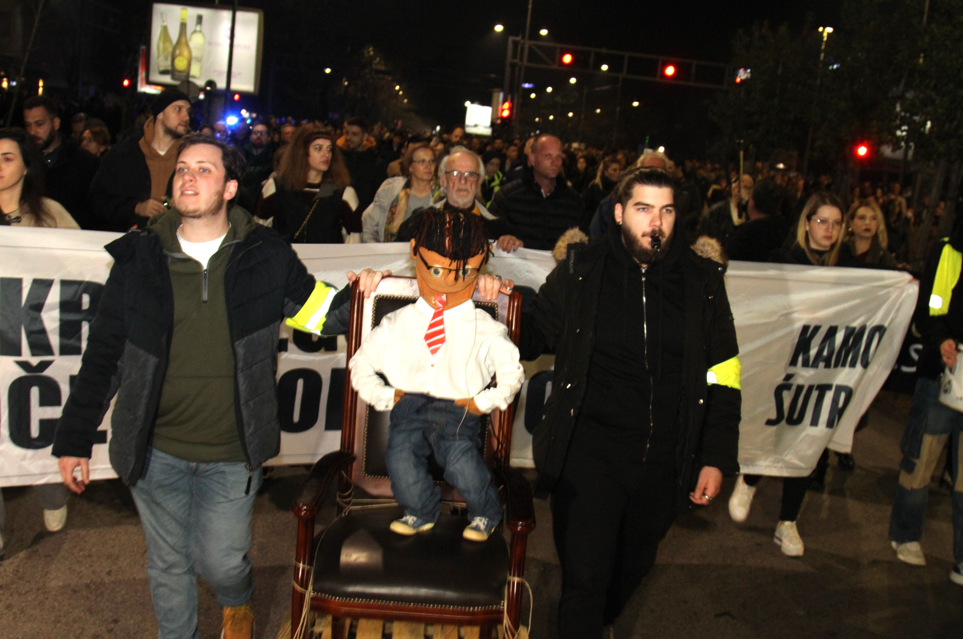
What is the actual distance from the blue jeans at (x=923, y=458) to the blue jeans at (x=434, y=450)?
295cm

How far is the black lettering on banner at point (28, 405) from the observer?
13.5 feet

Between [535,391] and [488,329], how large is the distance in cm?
200

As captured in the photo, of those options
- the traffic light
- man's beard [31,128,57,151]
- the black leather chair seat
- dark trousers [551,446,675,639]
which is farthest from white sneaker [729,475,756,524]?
the traffic light

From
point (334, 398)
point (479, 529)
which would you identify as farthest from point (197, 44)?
point (479, 529)

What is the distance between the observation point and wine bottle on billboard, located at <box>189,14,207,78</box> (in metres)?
17.1

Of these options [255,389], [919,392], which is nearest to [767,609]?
[919,392]

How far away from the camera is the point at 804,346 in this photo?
512 centimetres

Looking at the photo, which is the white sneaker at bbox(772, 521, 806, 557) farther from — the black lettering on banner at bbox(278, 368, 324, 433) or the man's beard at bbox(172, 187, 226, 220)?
the man's beard at bbox(172, 187, 226, 220)

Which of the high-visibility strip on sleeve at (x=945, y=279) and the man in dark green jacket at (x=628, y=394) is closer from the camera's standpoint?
the man in dark green jacket at (x=628, y=394)

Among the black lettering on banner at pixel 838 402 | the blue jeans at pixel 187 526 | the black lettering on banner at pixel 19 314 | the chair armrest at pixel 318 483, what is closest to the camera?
the chair armrest at pixel 318 483

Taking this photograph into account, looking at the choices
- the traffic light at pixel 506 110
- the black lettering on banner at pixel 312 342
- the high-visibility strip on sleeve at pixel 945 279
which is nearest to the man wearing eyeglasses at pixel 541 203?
the black lettering on banner at pixel 312 342

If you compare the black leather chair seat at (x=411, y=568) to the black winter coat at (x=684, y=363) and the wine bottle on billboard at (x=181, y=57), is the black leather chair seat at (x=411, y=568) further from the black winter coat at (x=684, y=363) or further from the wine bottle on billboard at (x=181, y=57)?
the wine bottle on billboard at (x=181, y=57)

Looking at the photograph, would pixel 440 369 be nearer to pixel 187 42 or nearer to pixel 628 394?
pixel 628 394

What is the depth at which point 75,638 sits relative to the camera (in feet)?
11.4
